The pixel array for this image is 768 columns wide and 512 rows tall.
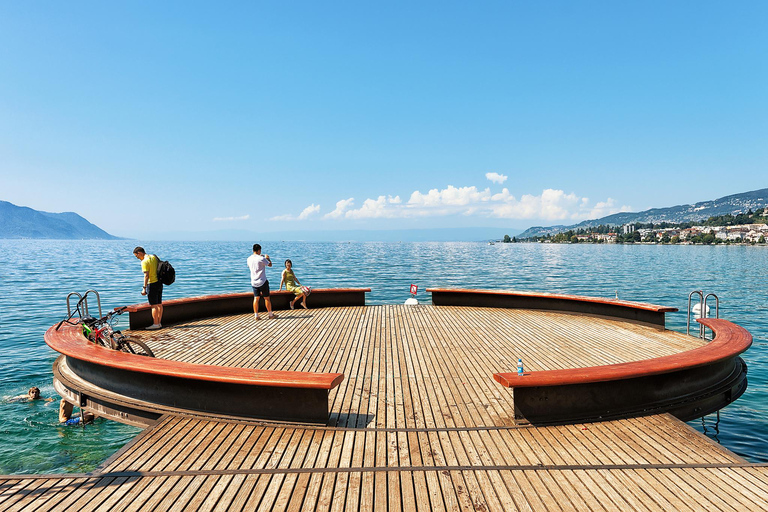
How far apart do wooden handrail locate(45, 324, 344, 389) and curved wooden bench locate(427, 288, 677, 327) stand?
343 inches

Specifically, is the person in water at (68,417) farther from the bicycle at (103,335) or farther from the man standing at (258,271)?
the man standing at (258,271)

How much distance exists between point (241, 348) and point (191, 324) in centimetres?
319

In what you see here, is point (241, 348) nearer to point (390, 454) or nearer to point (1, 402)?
point (390, 454)

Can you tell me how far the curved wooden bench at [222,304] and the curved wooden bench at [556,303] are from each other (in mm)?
3165

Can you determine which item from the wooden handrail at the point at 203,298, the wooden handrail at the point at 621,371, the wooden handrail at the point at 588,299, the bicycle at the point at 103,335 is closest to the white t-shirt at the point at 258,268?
the wooden handrail at the point at 203,298

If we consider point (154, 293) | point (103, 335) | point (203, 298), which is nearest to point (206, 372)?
point (103, 335)

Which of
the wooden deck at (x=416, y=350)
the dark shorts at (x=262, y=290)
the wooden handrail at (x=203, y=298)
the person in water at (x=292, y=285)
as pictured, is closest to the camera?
the wooden deck at (x=416, y=350)

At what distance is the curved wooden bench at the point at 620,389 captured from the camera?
4742mm

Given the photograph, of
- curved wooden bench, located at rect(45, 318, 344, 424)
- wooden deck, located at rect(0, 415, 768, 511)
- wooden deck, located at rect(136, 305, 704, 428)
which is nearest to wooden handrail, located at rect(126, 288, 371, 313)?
wooden deck, located at rect(136, 305, 704, 428)

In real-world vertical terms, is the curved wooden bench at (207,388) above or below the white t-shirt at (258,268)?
below

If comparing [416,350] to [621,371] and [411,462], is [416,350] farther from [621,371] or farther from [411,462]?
[411,462]

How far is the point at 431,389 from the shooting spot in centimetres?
576

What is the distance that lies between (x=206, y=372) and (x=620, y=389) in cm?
541

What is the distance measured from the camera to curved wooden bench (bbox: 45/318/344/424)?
4582 millimetres
